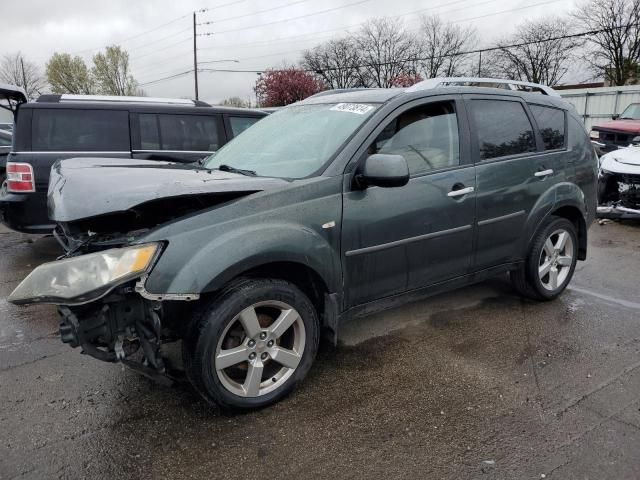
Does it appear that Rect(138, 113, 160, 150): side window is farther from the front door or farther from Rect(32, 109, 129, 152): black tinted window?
the front door

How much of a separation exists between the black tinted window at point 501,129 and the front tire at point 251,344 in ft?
6.32

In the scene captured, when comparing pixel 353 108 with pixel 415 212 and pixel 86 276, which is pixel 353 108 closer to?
pixel 415 212

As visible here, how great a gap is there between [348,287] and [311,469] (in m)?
1.10

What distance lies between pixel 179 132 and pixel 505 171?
170 inches

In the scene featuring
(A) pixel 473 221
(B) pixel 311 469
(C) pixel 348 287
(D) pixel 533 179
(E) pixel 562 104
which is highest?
(E) pixel 562 104

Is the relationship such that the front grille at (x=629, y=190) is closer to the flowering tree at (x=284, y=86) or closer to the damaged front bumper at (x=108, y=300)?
the damaged front bumper at (x=108, y=300)

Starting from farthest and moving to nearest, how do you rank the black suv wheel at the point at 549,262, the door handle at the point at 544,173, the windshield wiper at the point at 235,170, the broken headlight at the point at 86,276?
the black suv wheel at the point at 549,262
the door handle at the point at 544,173
the windshield wiper at the point at 235,170
the broken headlight at the point at 86,276

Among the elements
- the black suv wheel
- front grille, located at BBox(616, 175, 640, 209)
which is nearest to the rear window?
the black suv wheel

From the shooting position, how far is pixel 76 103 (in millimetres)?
5938

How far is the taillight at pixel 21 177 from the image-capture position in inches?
216

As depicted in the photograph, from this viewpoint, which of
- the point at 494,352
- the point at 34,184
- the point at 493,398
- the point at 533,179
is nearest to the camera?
the point at 493,398

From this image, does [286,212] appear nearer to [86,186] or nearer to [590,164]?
[86,186]

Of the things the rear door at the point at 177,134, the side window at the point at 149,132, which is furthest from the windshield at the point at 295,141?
the side window at the point at 149,132

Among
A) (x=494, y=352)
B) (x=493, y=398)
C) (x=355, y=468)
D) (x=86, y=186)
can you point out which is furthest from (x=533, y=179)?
(x=86, y=186)
